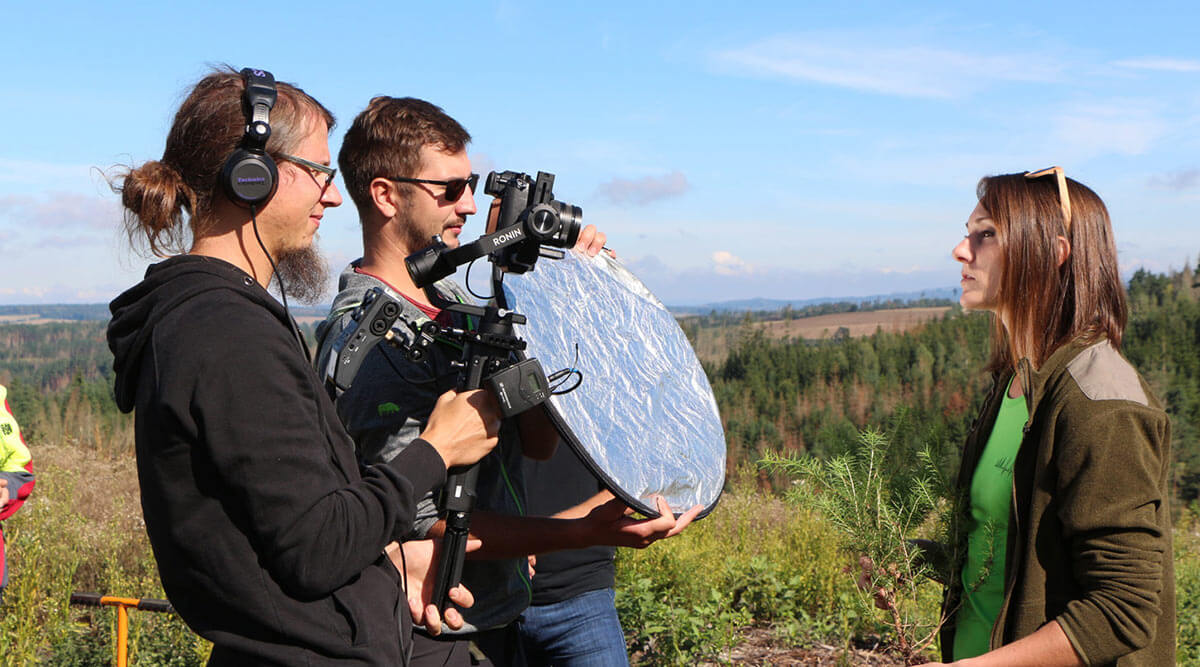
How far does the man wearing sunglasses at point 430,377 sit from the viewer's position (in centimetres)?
225

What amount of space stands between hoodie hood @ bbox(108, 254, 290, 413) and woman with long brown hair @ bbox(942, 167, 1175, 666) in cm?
166

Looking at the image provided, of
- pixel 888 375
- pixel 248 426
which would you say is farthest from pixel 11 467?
pixel 888 375

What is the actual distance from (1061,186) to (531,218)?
1.29m

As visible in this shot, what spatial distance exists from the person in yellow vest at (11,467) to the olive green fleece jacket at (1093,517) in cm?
495

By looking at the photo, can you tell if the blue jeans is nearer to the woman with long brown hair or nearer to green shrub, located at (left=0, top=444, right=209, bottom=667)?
the woman with long brown hair

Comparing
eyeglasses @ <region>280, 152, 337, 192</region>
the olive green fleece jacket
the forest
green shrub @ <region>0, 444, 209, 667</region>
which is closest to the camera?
eyeglasses @ <region>280, 152, 337, 192</region>

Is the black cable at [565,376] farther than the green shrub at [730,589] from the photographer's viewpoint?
No

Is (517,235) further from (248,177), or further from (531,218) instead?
(248,177)

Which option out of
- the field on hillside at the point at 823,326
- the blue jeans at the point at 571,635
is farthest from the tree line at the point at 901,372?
the blue jeans at the point at 571,635

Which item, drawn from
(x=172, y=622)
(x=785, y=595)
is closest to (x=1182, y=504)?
(x=785, y=595)

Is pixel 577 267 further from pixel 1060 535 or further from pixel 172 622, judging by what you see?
pixel 172 622

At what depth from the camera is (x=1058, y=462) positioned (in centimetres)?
203

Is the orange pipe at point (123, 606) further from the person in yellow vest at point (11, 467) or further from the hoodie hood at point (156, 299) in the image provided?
the hoodie hood at point (156, 299)

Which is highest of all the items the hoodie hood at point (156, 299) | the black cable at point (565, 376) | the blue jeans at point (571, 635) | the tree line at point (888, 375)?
the hoodie hood at point (156, 299)
